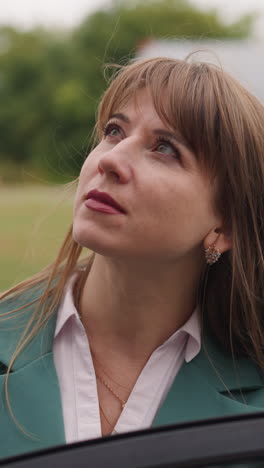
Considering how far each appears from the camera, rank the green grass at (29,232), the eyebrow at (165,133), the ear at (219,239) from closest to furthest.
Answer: the eyebrow at (165,133) → the ear at (219,239) → the green grass at (29,232)

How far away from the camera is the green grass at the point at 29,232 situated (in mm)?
2320

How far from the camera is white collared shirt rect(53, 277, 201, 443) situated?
189cm

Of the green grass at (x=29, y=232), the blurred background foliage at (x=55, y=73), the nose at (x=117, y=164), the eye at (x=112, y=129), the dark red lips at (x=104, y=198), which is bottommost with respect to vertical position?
the green grass at (x=29, y=232)

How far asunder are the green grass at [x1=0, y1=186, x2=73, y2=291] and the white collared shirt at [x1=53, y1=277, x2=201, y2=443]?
296mm

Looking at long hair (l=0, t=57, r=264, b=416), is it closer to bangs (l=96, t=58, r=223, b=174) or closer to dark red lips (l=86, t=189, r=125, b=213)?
bangs (l=96, t=58, r=223, b=174)

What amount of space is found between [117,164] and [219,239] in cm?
44

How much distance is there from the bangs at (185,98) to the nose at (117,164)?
16 cm

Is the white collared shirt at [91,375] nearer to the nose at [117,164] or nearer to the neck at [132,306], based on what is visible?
the neck at [132,306]

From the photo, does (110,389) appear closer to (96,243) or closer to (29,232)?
(96,243)

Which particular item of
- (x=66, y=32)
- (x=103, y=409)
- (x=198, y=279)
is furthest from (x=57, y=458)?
(x=66, y=32)

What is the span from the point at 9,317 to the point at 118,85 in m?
0.77

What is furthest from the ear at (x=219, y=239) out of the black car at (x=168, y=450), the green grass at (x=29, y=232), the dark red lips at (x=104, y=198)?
the black car at (x=168, y=450)

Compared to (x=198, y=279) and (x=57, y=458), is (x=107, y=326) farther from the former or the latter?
(x=57, y=458)

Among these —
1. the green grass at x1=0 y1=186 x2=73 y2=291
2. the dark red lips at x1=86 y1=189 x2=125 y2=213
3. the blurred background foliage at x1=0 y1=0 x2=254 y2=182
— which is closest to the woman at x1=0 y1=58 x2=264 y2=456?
the dark red lips at x1=86 y1=189 x2=125 y2=213
